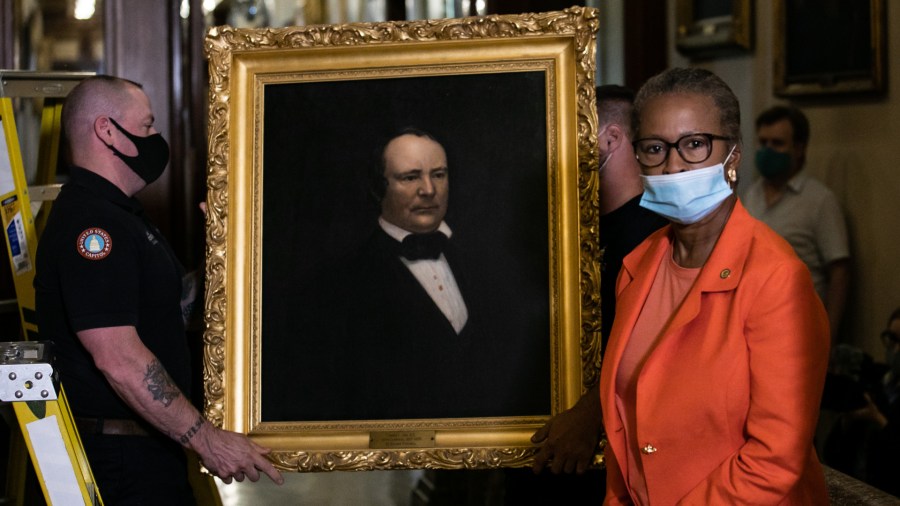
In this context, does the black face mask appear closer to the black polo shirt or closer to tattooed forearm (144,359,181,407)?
the black polo shirt

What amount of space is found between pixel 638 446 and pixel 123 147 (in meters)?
1.81

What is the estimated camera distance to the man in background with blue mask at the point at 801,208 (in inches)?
223

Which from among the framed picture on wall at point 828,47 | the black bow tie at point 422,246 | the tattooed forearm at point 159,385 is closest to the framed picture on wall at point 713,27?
the framed picture on wall at point 828,47

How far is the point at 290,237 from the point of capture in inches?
122

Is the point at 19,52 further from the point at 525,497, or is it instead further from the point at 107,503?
the point at 525,497

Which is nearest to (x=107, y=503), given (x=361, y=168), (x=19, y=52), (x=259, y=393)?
(x=259, y=393)

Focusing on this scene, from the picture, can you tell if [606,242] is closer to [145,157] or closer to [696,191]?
[696,191]

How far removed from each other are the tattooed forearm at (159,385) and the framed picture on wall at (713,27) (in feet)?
15.7

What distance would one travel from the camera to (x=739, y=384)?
6.80 ft

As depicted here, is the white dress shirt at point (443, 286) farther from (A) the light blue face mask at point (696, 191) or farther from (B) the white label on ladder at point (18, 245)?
(B) the white label on ladder at point (18, 245)

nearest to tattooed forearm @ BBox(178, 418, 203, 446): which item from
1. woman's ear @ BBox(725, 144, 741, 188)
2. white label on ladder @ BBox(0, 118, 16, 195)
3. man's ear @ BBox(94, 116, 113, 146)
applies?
man's ear @ BBox(94, 116, 113, 146)

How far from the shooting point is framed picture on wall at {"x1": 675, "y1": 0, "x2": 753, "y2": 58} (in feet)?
21.6

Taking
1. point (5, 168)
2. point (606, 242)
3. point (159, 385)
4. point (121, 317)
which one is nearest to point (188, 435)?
point (159, 385)

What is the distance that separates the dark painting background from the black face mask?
1.17 ft
